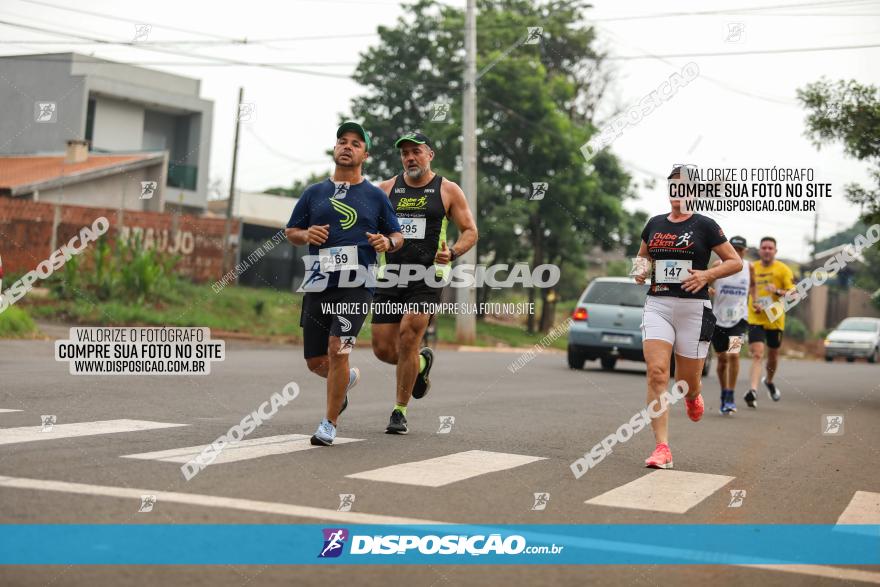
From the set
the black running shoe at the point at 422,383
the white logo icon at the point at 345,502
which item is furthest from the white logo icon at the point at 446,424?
the white logo icon at the point at 345,502

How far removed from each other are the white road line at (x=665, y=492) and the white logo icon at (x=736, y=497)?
0.12m

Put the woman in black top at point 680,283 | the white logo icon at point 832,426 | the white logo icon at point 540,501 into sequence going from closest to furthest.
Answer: the white logo icon at point 540,501 → the woman in black top at point 680,283 → the white logo icon at point 832,426

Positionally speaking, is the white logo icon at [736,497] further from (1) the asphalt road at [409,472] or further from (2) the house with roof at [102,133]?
(2) the house with roof at [102,133]

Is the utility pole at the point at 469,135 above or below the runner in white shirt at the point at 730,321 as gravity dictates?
above

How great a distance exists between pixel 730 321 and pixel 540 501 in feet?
27.3

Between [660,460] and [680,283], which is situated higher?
[680,283]

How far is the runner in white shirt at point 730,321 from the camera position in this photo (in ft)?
44.2

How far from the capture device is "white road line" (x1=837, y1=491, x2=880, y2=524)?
611cm

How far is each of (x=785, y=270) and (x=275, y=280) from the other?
2833 centimetres

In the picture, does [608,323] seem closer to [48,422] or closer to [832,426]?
[832,426]

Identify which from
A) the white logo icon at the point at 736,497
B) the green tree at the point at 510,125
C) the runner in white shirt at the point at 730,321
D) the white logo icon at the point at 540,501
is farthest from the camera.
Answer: the green tree at the point at 510,125

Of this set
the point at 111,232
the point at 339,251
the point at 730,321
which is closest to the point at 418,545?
the point at 339,251

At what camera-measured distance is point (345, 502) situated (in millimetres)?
5523
